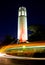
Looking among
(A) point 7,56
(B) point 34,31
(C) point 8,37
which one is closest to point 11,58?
(A) point 7,56

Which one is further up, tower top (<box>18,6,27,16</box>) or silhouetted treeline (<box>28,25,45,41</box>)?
tower top (<box>18,6,27,16</box>)

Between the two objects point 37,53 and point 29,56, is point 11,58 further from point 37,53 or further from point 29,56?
point 37,53

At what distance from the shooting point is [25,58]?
35.0 feet

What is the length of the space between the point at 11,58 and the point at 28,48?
182 cm

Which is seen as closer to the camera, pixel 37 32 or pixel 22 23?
pixel 37 32

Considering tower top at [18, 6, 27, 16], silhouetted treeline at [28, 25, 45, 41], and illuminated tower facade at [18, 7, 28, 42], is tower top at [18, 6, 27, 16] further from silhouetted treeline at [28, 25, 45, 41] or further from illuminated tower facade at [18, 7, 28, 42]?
silhouetted treeline at [28, 25, 45, 41]

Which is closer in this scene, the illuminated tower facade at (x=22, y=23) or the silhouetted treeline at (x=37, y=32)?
the silhouetted treeline at (x=37, y=32)

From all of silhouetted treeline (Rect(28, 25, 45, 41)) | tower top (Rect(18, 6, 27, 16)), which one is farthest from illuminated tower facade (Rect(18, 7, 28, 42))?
silhouetted treeline (Rect(28, 25, 45, 41))

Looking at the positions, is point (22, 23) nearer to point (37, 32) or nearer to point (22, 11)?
point (22, 11)

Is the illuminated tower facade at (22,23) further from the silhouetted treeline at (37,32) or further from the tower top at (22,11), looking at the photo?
the silhouetted treeline at (37,32)

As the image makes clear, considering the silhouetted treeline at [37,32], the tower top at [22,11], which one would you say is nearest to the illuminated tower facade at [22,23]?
the tower top at [22,11]

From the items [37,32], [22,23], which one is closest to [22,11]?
[22,23]

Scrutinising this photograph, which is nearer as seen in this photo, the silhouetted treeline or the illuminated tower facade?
the silhouetted treeline

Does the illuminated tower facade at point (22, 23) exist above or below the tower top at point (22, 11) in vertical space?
below
